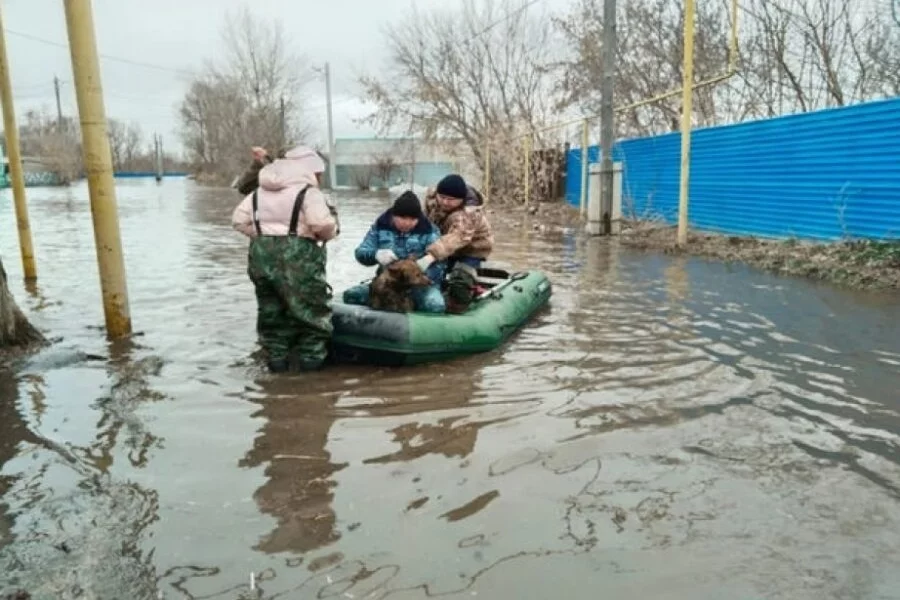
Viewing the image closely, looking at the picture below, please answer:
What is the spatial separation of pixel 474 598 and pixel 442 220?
4277mm

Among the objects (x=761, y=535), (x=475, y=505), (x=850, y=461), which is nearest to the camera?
(x=761, y=535)

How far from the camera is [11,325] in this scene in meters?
5.43

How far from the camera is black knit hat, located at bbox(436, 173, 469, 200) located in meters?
6.15

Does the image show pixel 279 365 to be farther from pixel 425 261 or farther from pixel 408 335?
pixel 425 261

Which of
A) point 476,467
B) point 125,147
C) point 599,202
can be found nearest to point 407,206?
point 476,467

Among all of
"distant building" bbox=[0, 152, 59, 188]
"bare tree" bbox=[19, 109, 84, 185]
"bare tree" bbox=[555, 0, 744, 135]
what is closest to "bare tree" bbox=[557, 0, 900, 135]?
"bare tree" bbox=[555, 0, 744, 135]

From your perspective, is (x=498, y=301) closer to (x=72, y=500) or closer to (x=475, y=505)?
(x=475, y=505)

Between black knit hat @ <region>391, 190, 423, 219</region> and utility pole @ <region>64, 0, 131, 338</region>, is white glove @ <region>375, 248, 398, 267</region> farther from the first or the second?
utility pole @ <region>64, 0, 131, 338</region>

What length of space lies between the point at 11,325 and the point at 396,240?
112 inches

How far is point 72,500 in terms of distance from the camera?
3115 mm

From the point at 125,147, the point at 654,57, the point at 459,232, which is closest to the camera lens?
the point at 459,232

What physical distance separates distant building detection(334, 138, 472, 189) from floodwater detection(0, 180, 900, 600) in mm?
28656

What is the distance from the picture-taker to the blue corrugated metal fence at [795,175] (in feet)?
28.7

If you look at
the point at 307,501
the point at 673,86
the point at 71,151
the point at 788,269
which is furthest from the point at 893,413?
the point at 71,151
